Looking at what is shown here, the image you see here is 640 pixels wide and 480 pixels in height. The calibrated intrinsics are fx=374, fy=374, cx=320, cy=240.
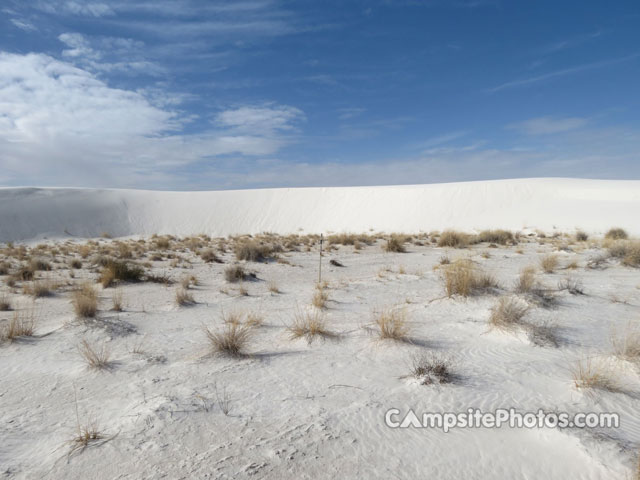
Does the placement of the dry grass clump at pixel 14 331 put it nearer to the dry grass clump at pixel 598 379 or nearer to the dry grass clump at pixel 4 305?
the dry grass clump at pixel 4 305

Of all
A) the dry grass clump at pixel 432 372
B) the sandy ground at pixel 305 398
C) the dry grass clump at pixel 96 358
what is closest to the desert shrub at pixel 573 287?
the sandy ground at pixel 305 398

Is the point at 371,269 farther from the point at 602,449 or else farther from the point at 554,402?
the point at 602,449

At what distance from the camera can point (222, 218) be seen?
39.2m

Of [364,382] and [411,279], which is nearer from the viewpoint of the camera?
[364,382]

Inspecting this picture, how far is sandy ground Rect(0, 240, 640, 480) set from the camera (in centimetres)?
229

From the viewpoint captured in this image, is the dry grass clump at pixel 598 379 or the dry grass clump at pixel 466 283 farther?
the dry grass clump at pixel 466 283

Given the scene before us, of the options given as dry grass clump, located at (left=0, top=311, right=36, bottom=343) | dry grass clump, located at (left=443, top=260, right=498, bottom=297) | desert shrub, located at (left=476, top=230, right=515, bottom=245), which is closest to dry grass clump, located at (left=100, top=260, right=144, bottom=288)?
dry grass clump, located at (left=0, top=311, right=36, bottom=343)

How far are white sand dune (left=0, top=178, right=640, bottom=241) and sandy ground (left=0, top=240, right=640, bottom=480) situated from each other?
23748 mm

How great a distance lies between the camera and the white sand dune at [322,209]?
27938mm

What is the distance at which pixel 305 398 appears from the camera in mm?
3107

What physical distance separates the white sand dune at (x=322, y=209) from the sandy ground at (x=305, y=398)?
77.9ft

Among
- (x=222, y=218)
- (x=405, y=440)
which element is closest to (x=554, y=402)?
(x=405, y=440)

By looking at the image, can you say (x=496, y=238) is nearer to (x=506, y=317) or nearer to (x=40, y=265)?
(x=506, y=317)

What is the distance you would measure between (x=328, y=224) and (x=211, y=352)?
3342cm
